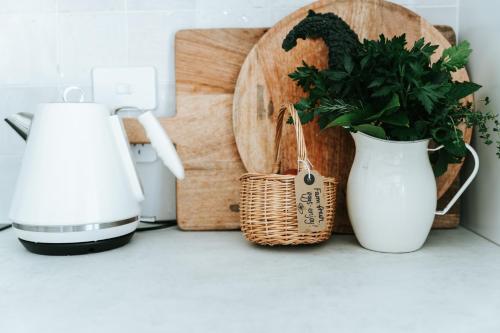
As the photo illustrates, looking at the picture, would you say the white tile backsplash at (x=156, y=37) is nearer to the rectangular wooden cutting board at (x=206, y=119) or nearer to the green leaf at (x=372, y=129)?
the rectangular wooden cutting board at (x=206, y=119)

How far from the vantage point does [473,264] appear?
2.34 ft

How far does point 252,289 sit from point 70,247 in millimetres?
317

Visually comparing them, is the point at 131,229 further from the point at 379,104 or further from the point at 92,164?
the point at 379,104

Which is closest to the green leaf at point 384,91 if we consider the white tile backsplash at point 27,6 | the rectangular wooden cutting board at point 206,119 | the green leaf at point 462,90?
the green leaf at point 462,90

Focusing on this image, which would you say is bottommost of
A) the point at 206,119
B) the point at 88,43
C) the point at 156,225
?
the point at 156,225

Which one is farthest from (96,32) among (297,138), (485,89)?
(485,89)

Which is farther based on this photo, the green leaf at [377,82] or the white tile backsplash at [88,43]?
the white tile backsplash at [88,43]

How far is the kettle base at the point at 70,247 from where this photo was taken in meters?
0.76

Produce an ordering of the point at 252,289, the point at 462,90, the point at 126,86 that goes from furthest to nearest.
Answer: the point at 126,86, the point at 462,90, the point at 252,289

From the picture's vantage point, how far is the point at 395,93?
2.30ft

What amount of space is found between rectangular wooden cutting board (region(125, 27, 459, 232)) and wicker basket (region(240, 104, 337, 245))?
0.15 metres

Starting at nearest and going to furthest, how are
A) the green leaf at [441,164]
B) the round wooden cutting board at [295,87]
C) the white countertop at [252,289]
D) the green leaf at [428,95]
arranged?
the white countertop at [252,289], the green leaf at [428,95], the green leaf at [441,164], the round wooden cutting board at [295,87]

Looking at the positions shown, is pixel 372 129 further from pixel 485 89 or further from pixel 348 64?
pixel 485 89

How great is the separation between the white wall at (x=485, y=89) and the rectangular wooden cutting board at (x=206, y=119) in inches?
14.8
